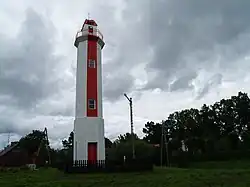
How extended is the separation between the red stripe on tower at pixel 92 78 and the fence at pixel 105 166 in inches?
160

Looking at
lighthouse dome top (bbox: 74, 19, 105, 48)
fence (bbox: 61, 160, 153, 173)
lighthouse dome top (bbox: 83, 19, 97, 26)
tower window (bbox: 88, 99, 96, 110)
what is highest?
lighthouse dome top (bbox: 83, 19, 97, 26)

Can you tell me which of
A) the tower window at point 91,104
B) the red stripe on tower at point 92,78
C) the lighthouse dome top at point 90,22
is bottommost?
the tower window at point 91,104

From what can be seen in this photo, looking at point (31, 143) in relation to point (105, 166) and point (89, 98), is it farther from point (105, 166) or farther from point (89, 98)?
point (105, 166)

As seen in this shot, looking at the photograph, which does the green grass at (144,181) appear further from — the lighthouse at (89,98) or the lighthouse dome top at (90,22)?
the lighthouse dome top at (90,22)

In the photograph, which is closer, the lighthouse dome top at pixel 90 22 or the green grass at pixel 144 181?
the green grass at pixel 144 181

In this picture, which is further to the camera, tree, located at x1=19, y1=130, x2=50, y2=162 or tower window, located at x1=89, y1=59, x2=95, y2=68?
tree, located at x1=19, y1=130, x2=50, y2=162

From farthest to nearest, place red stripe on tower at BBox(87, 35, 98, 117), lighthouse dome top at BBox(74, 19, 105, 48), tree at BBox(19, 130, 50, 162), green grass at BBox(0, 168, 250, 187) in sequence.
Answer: tree at BBox(19, 130, 50, 162) < lighthouse dome top at BBox(74, 19, 105, 48) < red stripe on tower at BBox(87, 35, 98, 117) < green grass at BBox(0, 168, 250, 187)

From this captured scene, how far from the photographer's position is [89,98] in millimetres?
26484

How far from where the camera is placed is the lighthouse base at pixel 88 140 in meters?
25.3

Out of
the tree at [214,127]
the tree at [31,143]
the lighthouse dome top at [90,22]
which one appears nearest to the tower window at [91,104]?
the lighthouse dome top at [90,22]

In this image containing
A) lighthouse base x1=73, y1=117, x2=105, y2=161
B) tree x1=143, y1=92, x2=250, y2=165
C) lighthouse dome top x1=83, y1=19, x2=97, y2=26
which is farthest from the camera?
tree x1=143, y1=92, x2=250, y2=165

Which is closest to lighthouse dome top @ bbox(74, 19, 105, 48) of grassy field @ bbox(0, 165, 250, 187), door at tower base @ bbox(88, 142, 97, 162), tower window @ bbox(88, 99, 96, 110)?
tower window @ bbox(88, 99, 96, 110)

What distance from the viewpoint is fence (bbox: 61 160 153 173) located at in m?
23.3

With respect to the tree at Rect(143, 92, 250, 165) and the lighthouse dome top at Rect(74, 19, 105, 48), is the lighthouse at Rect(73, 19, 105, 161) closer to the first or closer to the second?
the lighthouse dome top at Rect(74, 19, 105, 48)
